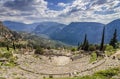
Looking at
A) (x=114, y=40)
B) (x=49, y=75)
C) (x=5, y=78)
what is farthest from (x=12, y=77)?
(x=114, y=40)

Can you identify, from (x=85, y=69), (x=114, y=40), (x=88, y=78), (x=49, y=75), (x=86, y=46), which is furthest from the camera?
(x=86, y=46)

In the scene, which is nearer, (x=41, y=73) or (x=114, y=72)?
(x=114, y=72)

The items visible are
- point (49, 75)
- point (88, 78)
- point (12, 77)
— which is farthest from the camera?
point (49, 75)

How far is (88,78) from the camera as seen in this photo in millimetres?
41500

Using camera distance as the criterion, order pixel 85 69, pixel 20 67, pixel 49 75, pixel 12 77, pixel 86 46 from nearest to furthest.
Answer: pixel 12 77 < pixel 49 75 < pixel 85 69 < pixel 20 67 < pixel 86 46

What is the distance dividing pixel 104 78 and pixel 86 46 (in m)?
98.8

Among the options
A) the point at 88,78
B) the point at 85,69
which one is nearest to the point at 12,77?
the point at 88,78

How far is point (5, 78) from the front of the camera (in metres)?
43.8

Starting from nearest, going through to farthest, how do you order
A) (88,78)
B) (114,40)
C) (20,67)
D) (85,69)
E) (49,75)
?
(88,78) < (49,75) < (85,69) < (20,67) < (114,40)

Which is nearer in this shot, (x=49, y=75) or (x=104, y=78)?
(x=104, y=78)

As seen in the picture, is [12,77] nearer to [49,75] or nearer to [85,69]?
[49,75]

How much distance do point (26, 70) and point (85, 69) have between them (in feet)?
47.4

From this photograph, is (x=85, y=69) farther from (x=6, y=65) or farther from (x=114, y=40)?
(x=114, y=40)

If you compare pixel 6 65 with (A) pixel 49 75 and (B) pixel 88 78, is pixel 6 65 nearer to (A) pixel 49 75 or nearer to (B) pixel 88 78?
(A) pixel 49 75
